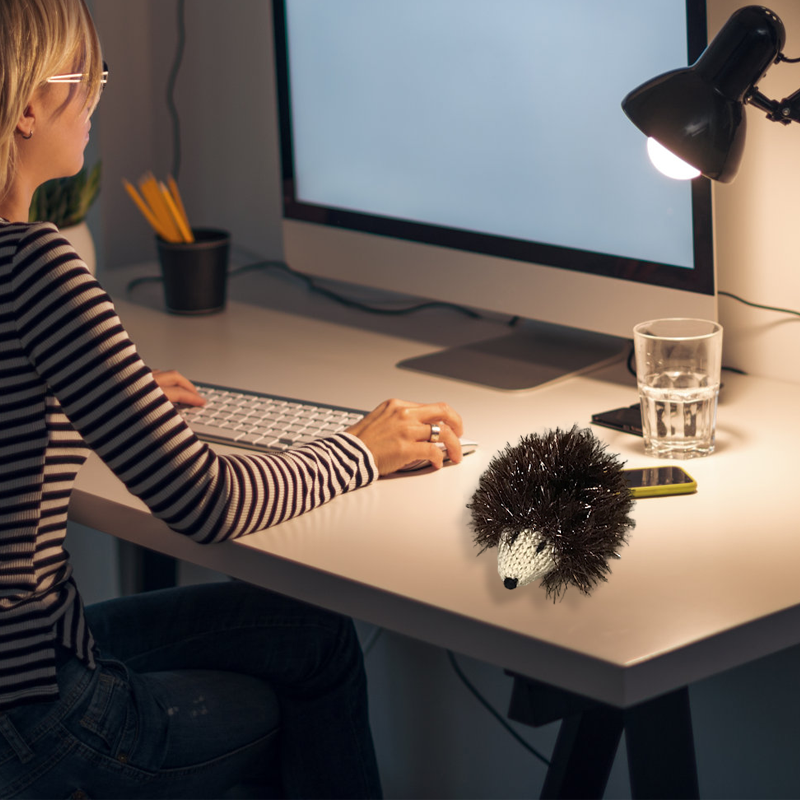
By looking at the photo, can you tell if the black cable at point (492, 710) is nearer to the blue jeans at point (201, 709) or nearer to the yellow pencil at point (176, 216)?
the blue jeans at point (201, 709)

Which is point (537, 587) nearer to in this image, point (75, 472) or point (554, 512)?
point (554, 512)

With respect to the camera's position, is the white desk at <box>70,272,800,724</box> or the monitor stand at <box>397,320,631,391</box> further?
the monitor stand at <box>397,320,631,391</box>

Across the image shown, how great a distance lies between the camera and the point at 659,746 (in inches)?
32.5

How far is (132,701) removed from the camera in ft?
3.04

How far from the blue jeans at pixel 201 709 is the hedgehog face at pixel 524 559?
0.33m

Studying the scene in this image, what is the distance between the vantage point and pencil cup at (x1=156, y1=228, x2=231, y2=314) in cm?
159

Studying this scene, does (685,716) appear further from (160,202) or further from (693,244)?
(160,202)

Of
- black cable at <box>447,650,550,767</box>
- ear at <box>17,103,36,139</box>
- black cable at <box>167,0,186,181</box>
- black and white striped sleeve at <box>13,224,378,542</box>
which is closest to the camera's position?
black and white striped sleeve at <box>13,224,378,542</box>

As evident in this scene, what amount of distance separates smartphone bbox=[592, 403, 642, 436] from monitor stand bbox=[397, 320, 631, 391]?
0.40 ft

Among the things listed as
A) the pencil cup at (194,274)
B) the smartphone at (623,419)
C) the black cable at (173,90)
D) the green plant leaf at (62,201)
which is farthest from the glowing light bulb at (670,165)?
the black cable at (173,90)

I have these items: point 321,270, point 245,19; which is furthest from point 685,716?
point 245,19

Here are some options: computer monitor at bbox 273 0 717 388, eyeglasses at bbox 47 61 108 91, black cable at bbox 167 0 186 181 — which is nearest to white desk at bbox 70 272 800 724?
computer monitor at bbox 273 0 717 388

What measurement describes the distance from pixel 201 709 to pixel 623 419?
0.49 meters

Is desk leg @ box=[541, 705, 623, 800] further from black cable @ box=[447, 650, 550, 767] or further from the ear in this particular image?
the ear
